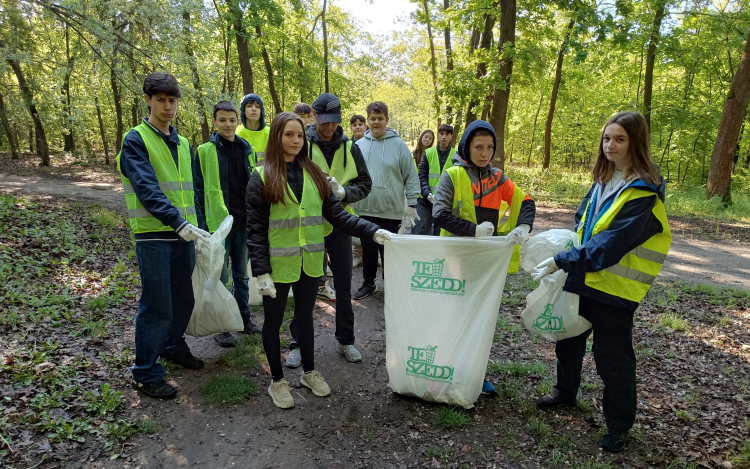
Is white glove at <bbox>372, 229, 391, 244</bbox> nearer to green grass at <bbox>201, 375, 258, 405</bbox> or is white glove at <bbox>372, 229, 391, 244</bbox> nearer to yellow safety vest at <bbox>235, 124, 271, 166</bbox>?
green grass at <bbox>201, 375, 258, 405</bbox>

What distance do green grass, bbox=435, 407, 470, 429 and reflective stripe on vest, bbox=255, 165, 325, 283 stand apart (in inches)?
48.9

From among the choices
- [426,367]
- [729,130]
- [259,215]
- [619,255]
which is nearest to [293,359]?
[426,367]

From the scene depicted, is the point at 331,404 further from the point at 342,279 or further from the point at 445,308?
the point at 445,308

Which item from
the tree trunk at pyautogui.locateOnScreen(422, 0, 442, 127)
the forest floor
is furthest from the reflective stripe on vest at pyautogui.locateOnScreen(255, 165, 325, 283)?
the tree trunk at pyautogui.locateOnScreen(422, 0, 442, 127)

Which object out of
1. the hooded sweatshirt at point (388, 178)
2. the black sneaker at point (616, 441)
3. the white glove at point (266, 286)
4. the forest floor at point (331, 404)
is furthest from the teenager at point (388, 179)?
the black sneaker at point (616, 441)

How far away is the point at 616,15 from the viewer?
7.50 metres

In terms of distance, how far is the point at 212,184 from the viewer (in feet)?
11.5

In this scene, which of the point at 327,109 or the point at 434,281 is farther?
the point at 327,109

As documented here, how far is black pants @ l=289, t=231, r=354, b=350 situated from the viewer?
3.22 metres

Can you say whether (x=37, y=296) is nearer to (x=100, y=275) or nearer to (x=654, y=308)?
(x=100, y=275)

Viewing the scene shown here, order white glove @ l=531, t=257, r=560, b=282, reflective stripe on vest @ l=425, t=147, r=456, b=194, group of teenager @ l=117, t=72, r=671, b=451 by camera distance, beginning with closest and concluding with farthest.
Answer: group of teenager @ l=117, t=72, r=671, b=451 → white glove @ l=531, t=257, r=560, b=282 → reflective stripe on vest @ l=425, t=147, r=456, b=194

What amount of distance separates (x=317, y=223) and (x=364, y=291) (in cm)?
241

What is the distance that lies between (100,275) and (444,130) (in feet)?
15.5

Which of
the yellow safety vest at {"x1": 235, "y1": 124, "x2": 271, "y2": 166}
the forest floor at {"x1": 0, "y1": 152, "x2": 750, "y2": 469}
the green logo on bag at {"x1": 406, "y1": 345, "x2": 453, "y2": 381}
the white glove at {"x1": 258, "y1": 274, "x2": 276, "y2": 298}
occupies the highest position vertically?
the yellow safety vest at {"x1": 235, "y1": 124, "x2": 271, "y2": 166}
